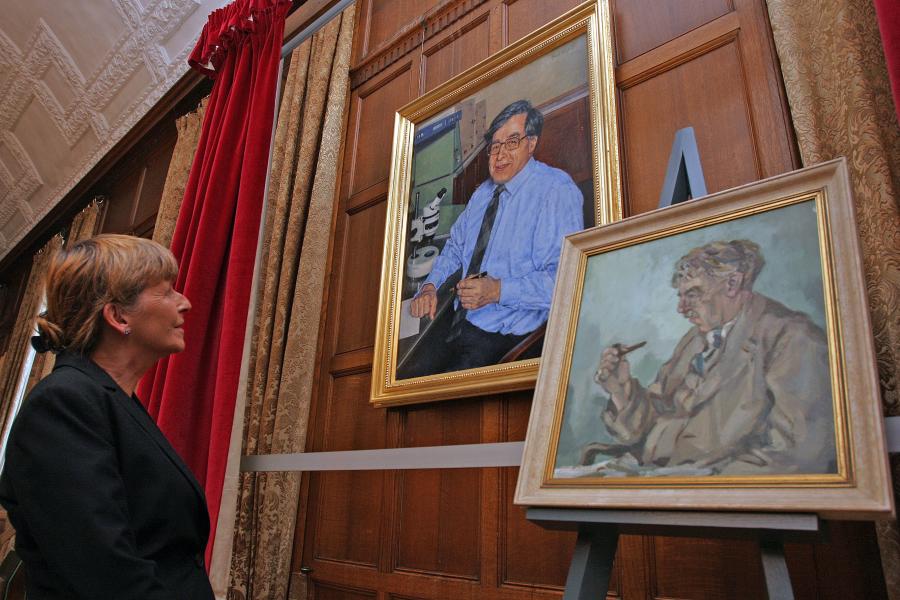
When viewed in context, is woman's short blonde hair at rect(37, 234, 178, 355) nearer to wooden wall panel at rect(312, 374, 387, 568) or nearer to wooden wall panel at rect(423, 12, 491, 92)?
wooden wall panel at rect(312, 374, 387, 568)

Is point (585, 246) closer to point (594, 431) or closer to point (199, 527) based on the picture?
point (594, 431)

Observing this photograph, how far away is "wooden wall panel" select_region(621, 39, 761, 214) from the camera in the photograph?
6.04ft

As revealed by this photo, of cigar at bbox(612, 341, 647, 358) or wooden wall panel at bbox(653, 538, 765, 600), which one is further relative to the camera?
wooden wall panel at bbox(653, 538, 765, 600)

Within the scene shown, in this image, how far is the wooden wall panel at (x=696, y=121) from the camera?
184 cm

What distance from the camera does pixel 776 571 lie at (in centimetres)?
97

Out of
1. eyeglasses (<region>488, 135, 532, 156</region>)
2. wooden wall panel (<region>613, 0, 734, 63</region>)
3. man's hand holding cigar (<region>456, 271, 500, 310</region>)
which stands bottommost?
man's hand holding cigar (<region>456, 271, 500, 310</region>)

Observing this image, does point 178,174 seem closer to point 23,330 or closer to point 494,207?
point 494,207

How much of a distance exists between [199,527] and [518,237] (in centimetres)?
130

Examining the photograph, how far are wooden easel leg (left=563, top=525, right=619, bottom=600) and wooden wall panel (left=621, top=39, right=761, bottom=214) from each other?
1.07m

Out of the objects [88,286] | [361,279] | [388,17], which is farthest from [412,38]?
[88,286]

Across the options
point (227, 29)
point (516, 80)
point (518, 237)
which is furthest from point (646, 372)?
point (227, 29)

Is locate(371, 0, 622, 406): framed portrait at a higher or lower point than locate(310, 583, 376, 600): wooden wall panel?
higher

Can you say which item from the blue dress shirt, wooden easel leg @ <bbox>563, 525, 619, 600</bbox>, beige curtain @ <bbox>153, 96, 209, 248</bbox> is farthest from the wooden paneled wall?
beige curtain @ <bbox>153, 96, 209, 248</bbox>

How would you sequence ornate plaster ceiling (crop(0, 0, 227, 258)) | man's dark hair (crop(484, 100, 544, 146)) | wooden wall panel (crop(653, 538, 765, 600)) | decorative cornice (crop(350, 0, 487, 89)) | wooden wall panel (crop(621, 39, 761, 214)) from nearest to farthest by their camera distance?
wooden wall panel (crop(653, 538, 765, 600))
wooden wall panel (crop(621, 39, 761, 214))
man's dark hair (crop(484, 100, 544, 146))
decorative cornice (crop(350, 0, 487, 89))
ornate plaster ceiling (crop(0, 0, 227, 258))
